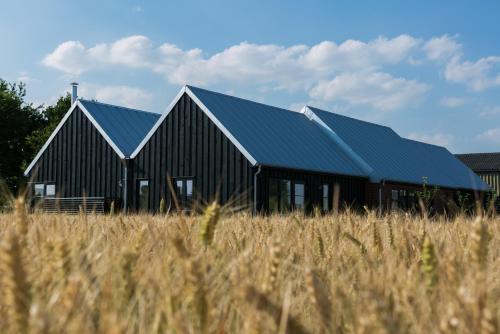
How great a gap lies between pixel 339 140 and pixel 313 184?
16.9 feet

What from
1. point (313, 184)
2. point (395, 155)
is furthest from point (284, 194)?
point (395, 155)

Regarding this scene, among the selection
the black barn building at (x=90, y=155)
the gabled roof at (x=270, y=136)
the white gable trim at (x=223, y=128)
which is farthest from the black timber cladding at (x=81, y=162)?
the white gable trim at (x=223, y=128)

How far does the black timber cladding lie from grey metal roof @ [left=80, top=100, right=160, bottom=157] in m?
0.43

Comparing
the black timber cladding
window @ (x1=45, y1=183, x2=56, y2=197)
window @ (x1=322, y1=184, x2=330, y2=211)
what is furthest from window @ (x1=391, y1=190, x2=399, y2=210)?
window @ (x1=45, y1=183, x2=56, y2=197)

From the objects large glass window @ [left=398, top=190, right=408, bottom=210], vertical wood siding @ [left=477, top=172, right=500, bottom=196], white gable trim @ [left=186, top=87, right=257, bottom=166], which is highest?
white gable trim @ [left=186, top=87, right=257, bottom=166]

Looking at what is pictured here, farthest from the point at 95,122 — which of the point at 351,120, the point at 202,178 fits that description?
the point at 351,120

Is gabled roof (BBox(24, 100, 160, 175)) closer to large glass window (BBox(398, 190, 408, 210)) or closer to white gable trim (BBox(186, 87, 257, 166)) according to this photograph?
white gable trim (BBox(186, 87, 257, 166))

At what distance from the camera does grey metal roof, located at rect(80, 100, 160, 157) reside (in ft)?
99.2

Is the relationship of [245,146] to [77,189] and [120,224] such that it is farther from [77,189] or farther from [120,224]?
[120,224]

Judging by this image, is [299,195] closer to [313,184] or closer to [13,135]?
[313,184]

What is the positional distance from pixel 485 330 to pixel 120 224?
322 centimetres

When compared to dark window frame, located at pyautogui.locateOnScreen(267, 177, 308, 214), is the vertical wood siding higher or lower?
higher

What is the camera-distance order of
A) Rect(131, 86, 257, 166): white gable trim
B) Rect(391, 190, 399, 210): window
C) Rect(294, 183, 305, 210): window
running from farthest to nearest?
Rect(391, 190, 399, 210): window < Rect(294, 183, 305, 210): window < Rect(131, 86, 257, 166): white gable trim

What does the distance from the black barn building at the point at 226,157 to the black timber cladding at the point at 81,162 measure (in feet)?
0.15
